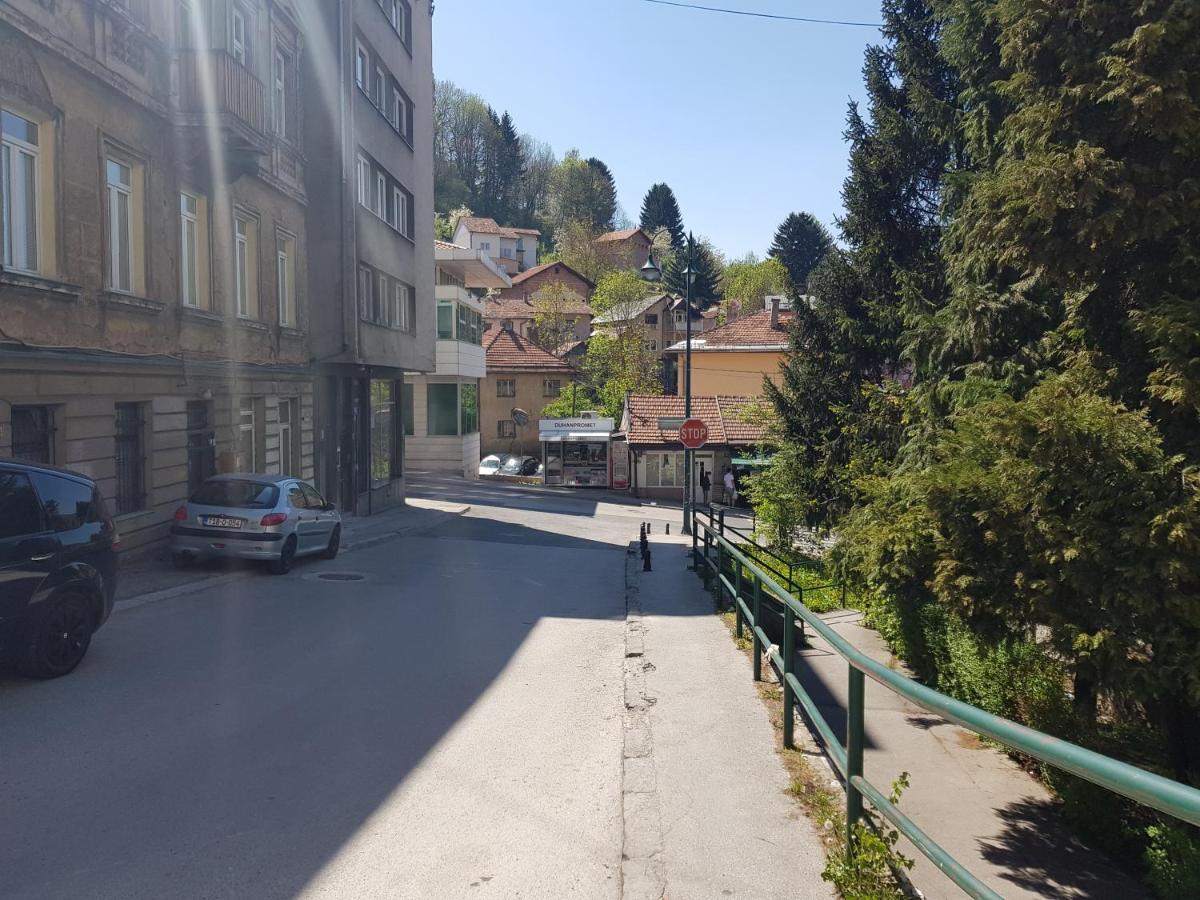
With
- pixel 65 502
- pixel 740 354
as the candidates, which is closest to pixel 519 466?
pixel 740 354

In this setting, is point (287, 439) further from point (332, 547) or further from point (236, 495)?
point (236, 495)

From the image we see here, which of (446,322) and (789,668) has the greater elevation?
(446,322)

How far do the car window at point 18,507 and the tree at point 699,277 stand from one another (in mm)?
75869

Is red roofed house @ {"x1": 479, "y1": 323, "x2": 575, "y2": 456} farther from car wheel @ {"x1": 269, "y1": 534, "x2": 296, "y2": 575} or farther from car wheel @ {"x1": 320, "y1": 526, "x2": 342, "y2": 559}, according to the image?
car wheel @ {"x1": 269, "y1": 534, "x2": 296, "y2": 575}

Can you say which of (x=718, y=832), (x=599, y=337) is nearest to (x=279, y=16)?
(x=718, y=832)

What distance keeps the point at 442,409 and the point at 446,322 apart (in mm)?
5986

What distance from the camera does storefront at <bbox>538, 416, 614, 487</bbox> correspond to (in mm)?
48969

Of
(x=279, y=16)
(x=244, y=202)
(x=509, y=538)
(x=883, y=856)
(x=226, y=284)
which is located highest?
(x=279, y=16)

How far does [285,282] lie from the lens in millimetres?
22484

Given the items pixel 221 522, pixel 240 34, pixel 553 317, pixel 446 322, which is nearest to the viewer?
pixel 221 522

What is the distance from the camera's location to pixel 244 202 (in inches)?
771

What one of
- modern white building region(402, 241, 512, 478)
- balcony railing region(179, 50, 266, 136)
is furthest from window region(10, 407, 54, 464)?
modern white building region(402, 241, 512, 478)

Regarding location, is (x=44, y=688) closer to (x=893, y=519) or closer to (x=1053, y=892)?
(x=893, y=519)

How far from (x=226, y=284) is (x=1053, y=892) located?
16975mm
